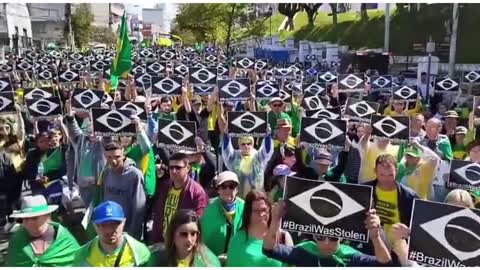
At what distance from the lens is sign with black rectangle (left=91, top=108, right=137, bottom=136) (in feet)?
24.7

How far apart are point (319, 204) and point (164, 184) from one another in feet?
7.30

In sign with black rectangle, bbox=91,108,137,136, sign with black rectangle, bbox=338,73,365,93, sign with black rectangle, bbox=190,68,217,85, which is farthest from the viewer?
sign with black rectangle, bbox=338,73,365,93

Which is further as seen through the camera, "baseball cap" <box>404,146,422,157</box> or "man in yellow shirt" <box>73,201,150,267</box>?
"baseball cap" <box>404,146,422,157</box>

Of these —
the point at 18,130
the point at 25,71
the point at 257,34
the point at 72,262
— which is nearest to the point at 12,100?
the point at 18,130

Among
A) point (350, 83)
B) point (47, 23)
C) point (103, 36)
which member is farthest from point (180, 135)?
point (47, 23)

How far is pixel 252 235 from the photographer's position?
4.35 m

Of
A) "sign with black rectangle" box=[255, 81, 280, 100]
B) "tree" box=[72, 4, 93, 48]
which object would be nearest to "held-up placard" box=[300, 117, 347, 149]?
"sign with black rectangle" box=[255, 81, 280, 100]

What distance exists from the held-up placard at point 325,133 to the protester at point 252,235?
114 inches

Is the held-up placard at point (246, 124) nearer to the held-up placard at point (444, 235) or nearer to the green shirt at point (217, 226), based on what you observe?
the green shirt at point (217, 226)

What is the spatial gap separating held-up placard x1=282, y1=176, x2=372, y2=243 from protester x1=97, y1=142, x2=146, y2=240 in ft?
6.84

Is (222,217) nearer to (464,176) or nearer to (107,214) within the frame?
(107,214)

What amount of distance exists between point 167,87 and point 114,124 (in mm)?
3848

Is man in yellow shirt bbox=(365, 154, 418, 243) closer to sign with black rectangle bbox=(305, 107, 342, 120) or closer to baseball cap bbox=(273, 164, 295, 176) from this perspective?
baseball cap bbox=(273, 164, 295, 176)

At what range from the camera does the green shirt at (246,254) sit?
421 cm
